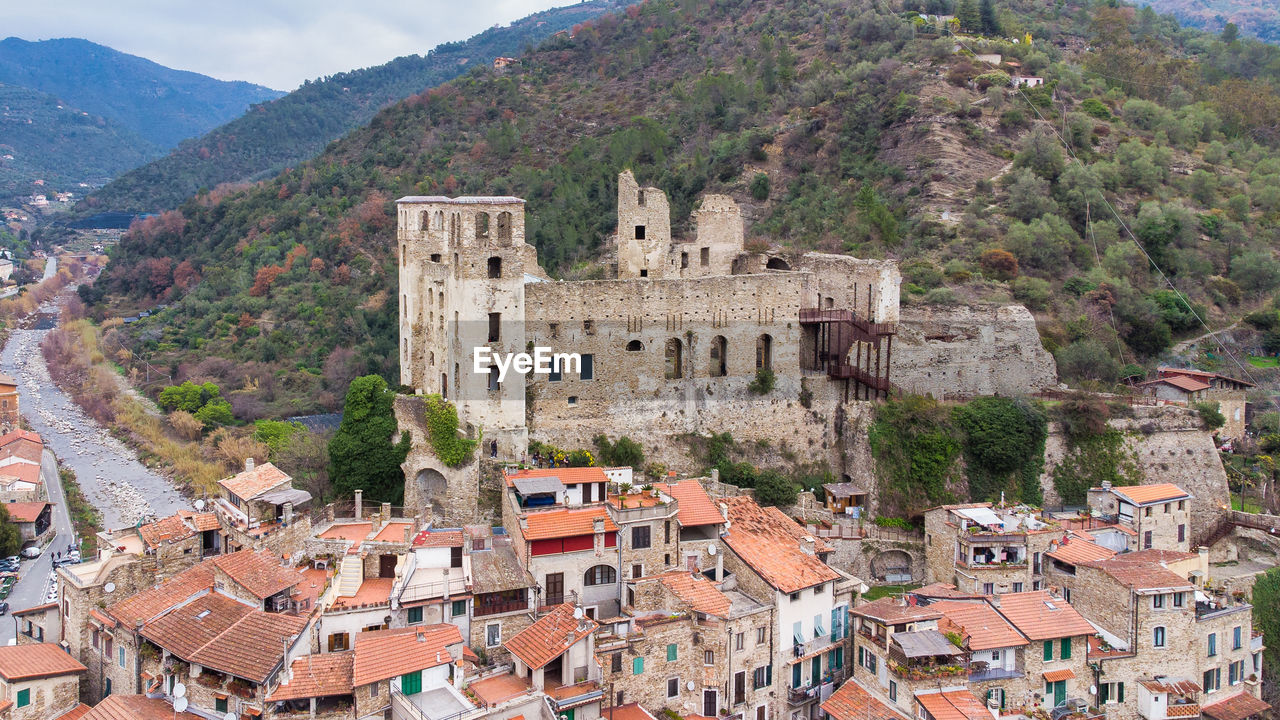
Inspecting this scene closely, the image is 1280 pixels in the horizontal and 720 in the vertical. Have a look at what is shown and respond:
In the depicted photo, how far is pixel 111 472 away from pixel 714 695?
48045 mm

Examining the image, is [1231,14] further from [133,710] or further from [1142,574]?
[133,710]

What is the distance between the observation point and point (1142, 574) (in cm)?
2938

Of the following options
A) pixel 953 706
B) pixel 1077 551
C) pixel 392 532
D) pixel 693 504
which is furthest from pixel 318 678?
pixel 1077 551

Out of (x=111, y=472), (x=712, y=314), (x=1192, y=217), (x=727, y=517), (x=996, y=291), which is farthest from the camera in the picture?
(x=111, y=472)

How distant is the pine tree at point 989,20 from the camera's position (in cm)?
7794

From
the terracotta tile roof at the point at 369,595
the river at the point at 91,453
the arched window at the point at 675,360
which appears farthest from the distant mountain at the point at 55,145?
the terracotta tile roof at the point at 369,595

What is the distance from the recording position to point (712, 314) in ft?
115

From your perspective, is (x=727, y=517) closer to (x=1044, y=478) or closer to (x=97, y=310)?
(x=1044, y=478)

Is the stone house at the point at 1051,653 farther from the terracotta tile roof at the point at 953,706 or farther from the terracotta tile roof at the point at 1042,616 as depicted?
the terracotta tile roof at the point at 953,706

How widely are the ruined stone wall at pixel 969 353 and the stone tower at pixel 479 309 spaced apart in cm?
1441

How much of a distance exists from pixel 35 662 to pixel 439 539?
31.9 ft

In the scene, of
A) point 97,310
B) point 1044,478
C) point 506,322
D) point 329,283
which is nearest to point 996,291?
point 1044,478

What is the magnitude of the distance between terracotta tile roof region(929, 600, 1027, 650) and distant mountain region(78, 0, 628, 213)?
10487 cm

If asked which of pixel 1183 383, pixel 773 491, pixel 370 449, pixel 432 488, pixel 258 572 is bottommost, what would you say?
pixel 258 572
